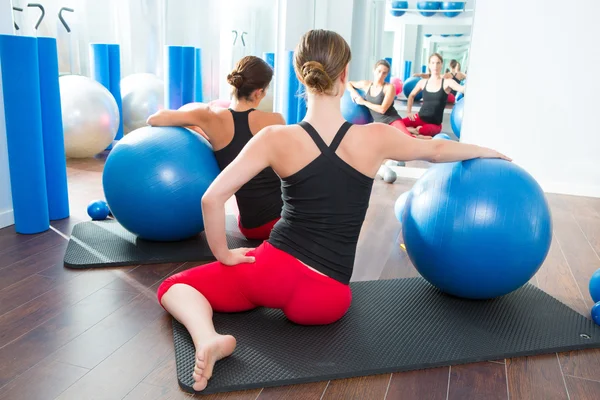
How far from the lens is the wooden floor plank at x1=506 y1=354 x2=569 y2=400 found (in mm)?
1795

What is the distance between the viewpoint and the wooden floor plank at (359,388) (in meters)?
1.74

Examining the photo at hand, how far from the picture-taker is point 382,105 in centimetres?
516

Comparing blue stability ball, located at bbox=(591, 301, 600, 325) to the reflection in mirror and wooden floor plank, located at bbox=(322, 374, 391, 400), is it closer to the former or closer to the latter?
wooden floor plank, located at bbox=(322, 374, 391, 400)

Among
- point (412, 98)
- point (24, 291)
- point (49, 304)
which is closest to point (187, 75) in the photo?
point (412, 98)

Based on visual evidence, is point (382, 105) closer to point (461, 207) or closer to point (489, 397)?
point (461, 207)

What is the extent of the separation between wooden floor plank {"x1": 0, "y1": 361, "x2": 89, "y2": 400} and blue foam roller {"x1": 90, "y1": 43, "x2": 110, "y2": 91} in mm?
4273

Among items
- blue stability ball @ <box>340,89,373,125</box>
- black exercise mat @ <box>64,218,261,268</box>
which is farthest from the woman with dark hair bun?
blue stability ball @ <box>340,89,373,125</box>

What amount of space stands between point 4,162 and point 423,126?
346 cm

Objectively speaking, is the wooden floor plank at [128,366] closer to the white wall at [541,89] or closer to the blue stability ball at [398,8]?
the white wall at [541,89]

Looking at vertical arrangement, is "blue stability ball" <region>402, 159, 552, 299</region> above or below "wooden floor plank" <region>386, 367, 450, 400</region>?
above

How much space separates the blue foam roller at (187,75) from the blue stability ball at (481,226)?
2.91 meters

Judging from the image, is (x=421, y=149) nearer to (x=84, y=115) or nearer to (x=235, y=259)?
(x=235, y=259)

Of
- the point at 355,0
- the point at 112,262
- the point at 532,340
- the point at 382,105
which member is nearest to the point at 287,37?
the point at 355,0

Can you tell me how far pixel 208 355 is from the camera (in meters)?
1.72
